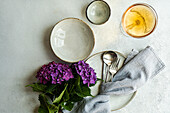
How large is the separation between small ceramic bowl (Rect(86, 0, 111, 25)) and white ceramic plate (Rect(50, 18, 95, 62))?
6cm

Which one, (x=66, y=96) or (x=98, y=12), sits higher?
(x=98, y=12)

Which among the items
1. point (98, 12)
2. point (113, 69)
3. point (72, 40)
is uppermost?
point (98, 12)

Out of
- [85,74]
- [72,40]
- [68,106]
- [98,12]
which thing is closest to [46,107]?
[68,106]

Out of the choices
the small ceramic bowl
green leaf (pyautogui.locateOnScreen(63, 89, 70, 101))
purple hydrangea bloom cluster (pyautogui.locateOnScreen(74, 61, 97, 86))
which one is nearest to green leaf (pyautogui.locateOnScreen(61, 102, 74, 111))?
green leaf (pyautogui.locateOnScreen(63, 89, 70, 101))

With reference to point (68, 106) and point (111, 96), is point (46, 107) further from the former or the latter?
point (111, 96)

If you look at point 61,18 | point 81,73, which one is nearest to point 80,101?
point 81,73

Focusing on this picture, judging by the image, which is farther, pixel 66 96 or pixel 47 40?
pixel 47 40

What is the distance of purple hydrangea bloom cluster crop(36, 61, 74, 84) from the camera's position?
2.41 ft

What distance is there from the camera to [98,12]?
0.90 m

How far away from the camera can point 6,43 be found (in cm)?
91

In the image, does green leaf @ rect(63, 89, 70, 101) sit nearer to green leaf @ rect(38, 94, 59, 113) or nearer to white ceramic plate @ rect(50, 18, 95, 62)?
green leaf @ rect(38, 94, 59, 113)

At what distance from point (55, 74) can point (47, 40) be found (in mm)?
240

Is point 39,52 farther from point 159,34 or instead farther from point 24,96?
point 159,34

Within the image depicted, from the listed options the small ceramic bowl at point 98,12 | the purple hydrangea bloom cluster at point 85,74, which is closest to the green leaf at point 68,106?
the purple hydrangea bloom cluster at point 85,74
